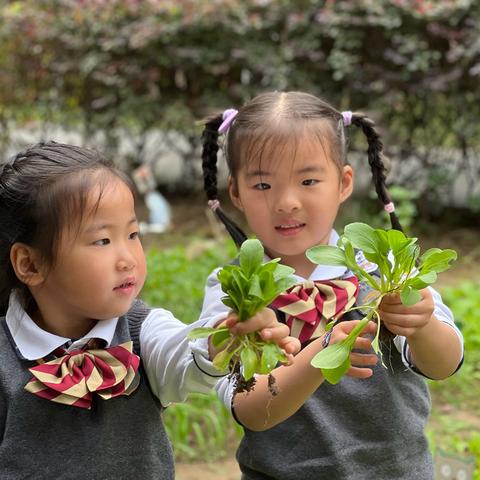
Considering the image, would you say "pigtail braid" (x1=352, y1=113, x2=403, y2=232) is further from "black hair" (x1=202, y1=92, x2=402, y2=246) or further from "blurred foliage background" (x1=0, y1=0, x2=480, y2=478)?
"blurred foliage background" (x1=0, y1=0, x2=480, y2=478)

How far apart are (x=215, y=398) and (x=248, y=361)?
188 cm

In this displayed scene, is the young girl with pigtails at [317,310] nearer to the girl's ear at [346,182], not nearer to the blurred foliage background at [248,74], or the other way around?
the girl's ear at [346,182]

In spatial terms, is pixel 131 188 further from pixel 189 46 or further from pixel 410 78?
pixel 189 46

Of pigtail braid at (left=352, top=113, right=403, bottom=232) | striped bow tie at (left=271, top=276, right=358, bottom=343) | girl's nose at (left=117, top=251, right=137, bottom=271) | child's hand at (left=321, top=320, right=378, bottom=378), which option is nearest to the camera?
child's hand at (left=321, top=320, right=378, bottom=378)

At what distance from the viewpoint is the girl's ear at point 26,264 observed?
1788mm

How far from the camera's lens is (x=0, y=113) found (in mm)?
7539

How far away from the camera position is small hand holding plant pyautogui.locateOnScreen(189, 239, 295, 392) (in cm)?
141

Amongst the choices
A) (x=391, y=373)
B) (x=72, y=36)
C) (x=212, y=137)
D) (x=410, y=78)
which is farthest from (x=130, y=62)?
(x=391, y=373)

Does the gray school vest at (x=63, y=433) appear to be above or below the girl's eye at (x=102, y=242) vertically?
below

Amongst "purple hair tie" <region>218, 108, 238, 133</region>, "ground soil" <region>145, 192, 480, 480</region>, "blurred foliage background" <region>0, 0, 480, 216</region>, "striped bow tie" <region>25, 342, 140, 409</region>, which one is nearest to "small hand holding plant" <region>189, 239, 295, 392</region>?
"striped bow tie" <region>25, 342, 140, 409</region>

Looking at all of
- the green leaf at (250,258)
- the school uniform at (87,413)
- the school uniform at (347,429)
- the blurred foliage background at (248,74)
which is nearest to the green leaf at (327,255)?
the green leaf at (250,258)

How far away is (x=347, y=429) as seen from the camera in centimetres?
197

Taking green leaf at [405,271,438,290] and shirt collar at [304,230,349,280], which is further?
shirt collar at [304,230,349,280]

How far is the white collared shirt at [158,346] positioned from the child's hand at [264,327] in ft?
0.77
